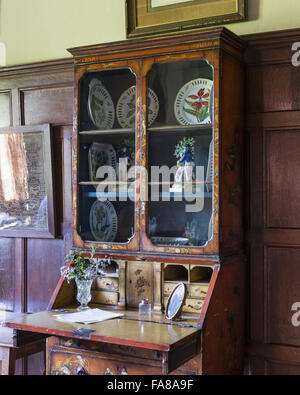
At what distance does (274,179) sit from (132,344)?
1.29 metres

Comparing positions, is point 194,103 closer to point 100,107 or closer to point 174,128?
point 174,128

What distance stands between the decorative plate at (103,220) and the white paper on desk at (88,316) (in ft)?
1.50

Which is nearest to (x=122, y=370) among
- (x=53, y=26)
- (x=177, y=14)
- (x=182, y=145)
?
(x=182, y=145)

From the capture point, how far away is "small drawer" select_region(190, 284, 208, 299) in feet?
9.52

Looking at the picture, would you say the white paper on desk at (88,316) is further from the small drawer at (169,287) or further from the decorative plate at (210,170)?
the decorative plate at (210,170)

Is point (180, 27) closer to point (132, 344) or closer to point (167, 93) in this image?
point (167, 93)

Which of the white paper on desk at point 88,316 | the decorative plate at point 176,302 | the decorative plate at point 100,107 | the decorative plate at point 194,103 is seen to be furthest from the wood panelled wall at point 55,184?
the decorative plate at point 176,302

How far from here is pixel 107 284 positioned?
3.19 m

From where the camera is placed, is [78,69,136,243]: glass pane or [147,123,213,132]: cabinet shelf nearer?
[147,123,213,132]: cabinet shelf

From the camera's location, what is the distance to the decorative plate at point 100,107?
328 cm

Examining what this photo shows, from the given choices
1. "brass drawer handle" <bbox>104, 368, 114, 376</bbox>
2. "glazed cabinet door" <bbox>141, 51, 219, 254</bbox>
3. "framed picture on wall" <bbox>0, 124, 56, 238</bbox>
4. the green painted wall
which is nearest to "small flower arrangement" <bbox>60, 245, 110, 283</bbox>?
"glazed cabinet door" <bbox>141, 51, 219, 254</bbox>

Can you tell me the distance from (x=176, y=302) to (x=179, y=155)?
0.84 meters

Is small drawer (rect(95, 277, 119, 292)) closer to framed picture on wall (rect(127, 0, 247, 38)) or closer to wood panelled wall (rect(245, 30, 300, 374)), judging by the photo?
wood panelled wall (rect(245, 30, 300, 374))

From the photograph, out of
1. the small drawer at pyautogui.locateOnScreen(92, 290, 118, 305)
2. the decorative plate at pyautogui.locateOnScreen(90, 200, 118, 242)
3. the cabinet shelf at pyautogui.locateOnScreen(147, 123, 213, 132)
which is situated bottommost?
the small drawer at pyautogui.locateOnScreen(92, 290, 118, 305)
